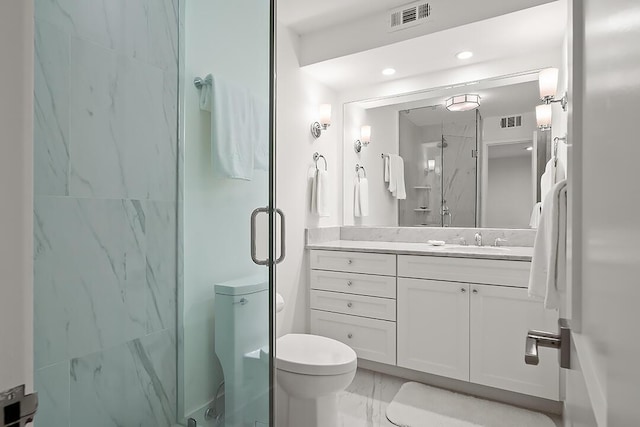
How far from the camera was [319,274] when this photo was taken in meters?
→ 2.84

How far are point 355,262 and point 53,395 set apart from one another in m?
1.91

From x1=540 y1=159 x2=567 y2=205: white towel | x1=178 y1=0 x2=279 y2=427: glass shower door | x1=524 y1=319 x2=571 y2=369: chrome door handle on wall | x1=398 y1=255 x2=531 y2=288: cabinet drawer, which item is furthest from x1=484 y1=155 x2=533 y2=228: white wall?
x1=524 y1=319 x2=571 y2=369: chrome door handle on wall

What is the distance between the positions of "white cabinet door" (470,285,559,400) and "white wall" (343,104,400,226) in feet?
3.77

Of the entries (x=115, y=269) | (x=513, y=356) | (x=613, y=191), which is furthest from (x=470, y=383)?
(x=613, y=191)

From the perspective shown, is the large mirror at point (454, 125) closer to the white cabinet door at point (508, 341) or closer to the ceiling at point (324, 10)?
the ceiling at point (324, 10)

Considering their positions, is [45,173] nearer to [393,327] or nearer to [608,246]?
[608,246]

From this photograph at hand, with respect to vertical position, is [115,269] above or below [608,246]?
below

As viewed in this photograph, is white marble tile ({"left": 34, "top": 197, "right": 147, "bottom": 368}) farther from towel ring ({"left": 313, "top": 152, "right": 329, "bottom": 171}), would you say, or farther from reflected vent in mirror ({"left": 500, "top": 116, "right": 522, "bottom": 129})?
reflected vent in mirror ({"left": 500, "top": 116, "right": 522, "bottom": 129})

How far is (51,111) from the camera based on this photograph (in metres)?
1.04

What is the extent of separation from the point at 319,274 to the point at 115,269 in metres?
1.80

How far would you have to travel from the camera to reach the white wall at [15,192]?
35 cm

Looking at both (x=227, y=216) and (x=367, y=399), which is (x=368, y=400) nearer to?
(x=367, y=399)

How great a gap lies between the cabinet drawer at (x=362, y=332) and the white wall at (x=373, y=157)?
0.93 m

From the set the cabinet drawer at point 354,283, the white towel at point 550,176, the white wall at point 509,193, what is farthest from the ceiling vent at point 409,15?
the cabinet drawer at point 354,283
